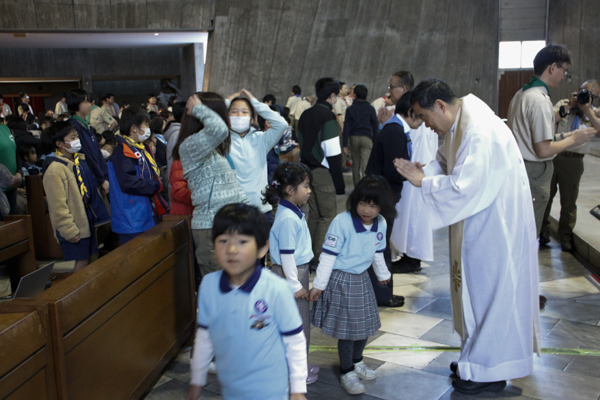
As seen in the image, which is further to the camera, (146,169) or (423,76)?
(423,76)

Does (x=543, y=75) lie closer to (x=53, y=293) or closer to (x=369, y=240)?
(x=369, y=240)

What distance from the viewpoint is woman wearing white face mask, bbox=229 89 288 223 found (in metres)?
3.88

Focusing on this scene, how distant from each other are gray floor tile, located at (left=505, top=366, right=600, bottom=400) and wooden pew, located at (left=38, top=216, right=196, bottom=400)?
2056 mm

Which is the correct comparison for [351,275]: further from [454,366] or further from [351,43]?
[351,43]

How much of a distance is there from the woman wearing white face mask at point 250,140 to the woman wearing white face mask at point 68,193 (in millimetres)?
1515

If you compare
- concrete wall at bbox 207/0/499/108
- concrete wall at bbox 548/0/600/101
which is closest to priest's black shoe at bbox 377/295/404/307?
concrete wall at bbox 207/0/499/108

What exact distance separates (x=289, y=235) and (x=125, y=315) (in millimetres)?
936

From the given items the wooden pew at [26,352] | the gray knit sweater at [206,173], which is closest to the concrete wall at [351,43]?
the gray knit sweater at [206,173]

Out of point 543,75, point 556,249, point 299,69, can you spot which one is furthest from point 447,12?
point 543,75

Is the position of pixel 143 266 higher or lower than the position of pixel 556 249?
higher

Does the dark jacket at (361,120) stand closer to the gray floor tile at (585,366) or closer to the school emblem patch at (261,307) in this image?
the gray floor tile at (585,366)

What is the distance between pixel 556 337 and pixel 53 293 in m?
3.27

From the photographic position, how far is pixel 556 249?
19.9 feet

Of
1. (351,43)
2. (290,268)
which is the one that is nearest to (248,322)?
(290,268)
